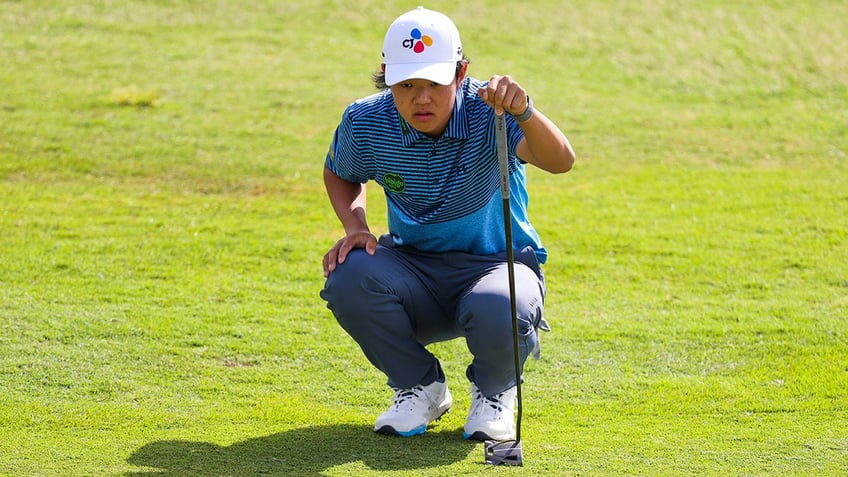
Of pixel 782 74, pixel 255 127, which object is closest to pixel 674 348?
pixel 255 127

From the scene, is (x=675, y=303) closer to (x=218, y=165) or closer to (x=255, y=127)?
(x=218, y=165)

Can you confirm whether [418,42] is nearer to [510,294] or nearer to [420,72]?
[420,72]

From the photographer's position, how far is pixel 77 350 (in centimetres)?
579

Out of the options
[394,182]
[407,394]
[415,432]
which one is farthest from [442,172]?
[415,432]

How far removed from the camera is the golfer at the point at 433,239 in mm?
4512

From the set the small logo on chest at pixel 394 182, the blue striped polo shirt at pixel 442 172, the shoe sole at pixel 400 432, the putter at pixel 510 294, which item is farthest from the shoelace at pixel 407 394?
the small logo on chest at pixel 394 182

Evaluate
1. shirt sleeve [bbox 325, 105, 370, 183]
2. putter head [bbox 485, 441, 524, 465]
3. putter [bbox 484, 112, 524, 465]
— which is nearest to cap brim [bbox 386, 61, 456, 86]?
putter [bbox 484, 112, 524, 465]

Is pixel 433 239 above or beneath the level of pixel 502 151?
beneath

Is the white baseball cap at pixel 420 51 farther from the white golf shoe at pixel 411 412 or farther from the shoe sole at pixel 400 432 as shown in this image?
the shoe sole at pixel 400 432

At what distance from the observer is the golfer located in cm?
451

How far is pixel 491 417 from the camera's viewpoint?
15.5ft

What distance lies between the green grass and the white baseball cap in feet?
4.93

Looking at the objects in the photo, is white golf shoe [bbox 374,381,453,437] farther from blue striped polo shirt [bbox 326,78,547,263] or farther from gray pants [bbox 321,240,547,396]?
blue striped polo shirt [bbox 326,78,547,263]

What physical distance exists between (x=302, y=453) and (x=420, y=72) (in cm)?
157
